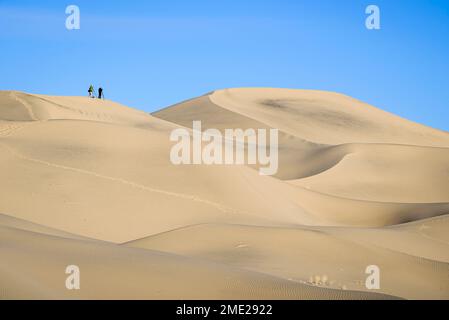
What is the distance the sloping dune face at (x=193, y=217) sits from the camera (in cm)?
866

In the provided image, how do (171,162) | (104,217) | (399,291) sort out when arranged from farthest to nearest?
1. (171,162)
2. (104,217)
3. (399,291)

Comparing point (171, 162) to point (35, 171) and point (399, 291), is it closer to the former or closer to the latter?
point (35, 171)

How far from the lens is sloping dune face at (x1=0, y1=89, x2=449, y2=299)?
866 cm

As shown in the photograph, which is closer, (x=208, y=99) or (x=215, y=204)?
(x=215, y=204)

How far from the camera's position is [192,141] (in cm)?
2330

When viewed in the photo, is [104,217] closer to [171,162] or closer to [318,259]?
[171,162]

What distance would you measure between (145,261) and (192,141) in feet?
46.3

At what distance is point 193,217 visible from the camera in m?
17.2

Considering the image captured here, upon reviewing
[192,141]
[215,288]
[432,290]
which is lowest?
[432,290]
